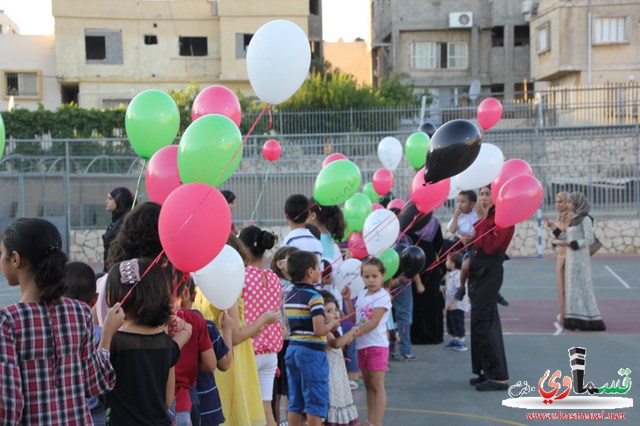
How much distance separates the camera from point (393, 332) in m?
9.73

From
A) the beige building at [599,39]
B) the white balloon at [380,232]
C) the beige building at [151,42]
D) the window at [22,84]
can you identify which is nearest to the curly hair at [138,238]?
the white balloon at [380,232]

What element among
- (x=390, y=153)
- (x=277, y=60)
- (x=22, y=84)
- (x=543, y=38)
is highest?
(x=543, y=38)

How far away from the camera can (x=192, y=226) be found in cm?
401

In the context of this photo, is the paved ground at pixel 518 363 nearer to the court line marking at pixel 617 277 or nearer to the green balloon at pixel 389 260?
the court line marking at pixel 617 277

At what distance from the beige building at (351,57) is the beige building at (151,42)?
1185 cm

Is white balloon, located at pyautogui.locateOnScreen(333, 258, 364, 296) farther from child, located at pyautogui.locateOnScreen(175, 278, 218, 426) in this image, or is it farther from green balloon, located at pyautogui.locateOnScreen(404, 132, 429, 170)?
child, located at pyautogui.locateOnScreen(175, 278, 218, 426)

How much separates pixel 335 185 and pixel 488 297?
6.14 ft

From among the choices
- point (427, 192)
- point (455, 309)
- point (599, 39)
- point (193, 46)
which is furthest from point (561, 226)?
point (193, 46)

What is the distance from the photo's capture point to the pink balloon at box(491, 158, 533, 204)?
7566 mm

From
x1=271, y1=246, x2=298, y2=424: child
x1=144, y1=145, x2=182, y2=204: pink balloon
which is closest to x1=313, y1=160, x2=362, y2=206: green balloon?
x1=271, y1=246, x2=298, y2=424: child

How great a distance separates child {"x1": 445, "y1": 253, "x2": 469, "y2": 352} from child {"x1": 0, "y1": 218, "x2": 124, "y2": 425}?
6.75 m

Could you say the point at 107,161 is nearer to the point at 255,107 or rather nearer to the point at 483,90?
the point at 255,107

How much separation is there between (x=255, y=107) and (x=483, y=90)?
1473cm

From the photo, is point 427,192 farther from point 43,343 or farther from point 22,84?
point 22,84
